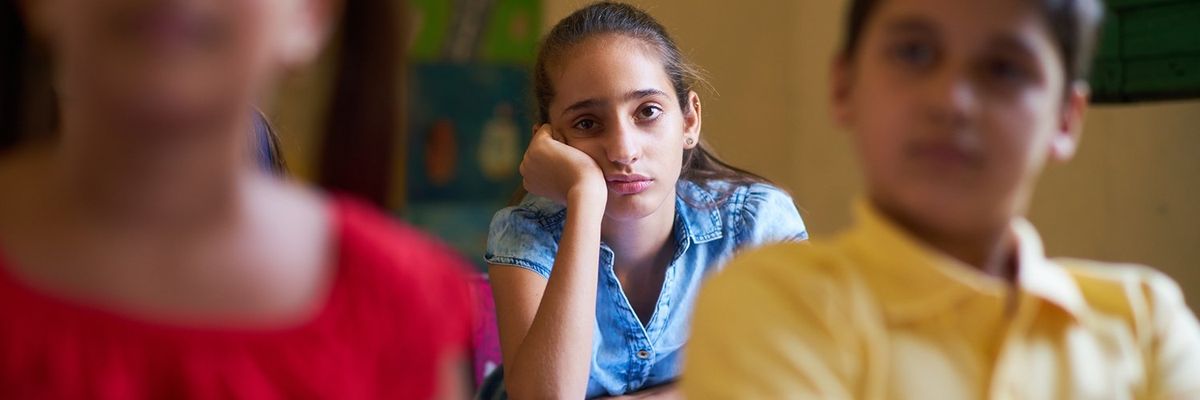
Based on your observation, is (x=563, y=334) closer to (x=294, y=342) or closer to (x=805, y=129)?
(x=294, y=342)

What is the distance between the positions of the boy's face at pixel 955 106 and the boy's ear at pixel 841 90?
3 cm

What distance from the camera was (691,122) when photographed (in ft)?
5.21

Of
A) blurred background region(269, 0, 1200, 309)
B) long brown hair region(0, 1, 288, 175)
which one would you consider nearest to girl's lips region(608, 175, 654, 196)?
long brown hair region(0, 1, 288, 175)

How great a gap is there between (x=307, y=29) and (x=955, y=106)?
0.38 meters

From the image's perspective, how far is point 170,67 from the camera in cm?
50

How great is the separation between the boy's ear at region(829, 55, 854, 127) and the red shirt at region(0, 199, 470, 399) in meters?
0.29

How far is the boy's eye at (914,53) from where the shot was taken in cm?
71

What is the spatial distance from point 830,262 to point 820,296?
0.03 m

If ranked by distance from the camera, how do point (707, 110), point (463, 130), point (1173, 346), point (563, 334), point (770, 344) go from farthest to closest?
point (463, 130) → point (707, 110) → point (563, 334) → point (1173, 346) → point (770, 344)

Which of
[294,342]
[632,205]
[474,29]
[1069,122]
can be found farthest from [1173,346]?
[474,29]

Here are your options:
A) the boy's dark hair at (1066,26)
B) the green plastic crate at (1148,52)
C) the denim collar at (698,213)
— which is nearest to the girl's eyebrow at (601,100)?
the denim collar at (698,213)

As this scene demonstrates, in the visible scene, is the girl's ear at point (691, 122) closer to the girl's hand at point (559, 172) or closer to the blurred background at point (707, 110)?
the girl's hand at point (559, 172)

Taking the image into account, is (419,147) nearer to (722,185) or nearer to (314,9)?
(722,185)

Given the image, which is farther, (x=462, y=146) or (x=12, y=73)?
(x=462, y=146)
